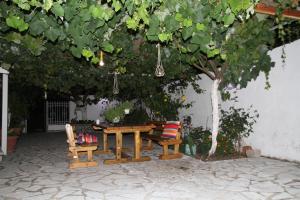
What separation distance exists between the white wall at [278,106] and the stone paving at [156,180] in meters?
0.49

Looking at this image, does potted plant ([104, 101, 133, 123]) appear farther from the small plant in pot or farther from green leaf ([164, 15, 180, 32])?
green leaf ([164, 15, 180, 32])

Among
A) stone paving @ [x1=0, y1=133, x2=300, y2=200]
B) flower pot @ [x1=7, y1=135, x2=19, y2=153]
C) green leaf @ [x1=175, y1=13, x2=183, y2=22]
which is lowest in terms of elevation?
stone paving @ [x1=0, y1=133, x2=300, y2=200]

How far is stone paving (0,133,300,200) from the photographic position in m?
4.89

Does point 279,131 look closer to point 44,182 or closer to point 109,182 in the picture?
point 109,182

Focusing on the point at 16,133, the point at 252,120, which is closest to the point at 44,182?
the point at 16,133

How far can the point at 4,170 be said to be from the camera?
681cm

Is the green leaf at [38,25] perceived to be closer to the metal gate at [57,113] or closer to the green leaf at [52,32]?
the green leaf at [52,32]

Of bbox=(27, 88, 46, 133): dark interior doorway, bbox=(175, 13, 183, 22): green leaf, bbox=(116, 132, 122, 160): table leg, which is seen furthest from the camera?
bbox=(27, 88, 46, 133): dark interior doorway

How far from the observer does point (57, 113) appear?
19.1m

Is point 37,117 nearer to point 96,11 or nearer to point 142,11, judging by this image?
point 96,11

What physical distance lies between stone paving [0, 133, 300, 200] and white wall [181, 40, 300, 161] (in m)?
0.49

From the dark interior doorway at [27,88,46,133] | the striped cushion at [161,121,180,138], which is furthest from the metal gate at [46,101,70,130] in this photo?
the striped cushion at [161,121,180,138]

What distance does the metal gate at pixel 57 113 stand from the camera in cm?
1878

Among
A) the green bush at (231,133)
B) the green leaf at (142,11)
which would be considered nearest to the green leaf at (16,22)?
the green leaf at (142,11)
